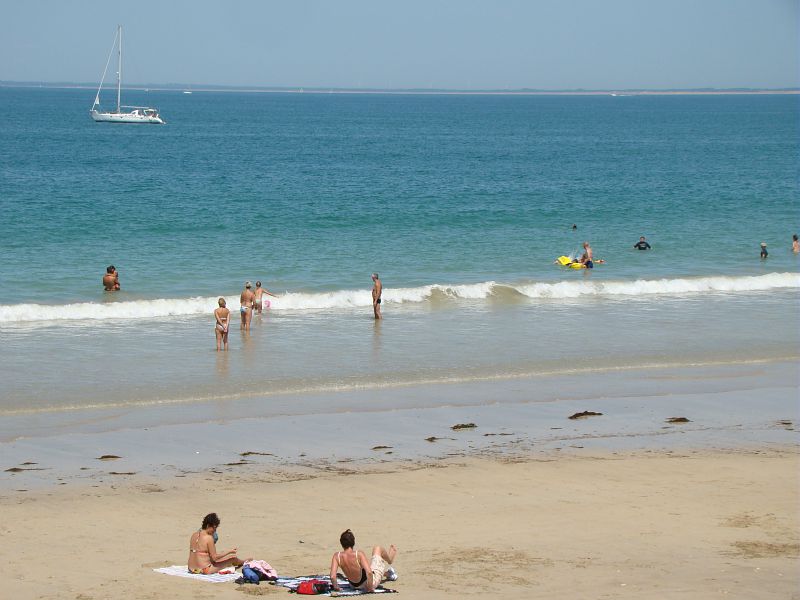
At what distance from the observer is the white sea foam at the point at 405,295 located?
966 inches

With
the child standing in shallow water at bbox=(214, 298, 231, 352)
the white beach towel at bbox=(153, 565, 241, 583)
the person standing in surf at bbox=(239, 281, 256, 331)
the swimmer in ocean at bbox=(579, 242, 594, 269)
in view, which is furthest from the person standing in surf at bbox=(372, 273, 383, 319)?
the white beach towel at bbox=(153, 565, 241, 583)

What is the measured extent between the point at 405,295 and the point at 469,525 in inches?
619

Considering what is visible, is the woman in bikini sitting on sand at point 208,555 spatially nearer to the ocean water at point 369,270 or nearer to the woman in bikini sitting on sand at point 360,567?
the woman in bikini sitting on sand at point 360,567

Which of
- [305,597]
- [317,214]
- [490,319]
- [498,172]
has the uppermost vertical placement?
[498,172]

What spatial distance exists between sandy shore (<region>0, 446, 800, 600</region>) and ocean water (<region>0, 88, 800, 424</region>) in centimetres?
517

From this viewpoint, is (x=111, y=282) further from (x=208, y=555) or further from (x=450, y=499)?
(x=208, y=555)

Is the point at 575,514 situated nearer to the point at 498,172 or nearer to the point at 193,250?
the point at 193,250

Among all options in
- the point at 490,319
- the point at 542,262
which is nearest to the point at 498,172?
the point at 542,262

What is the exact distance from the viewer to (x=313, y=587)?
980 cm

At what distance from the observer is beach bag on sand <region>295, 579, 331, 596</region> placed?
32.0ft

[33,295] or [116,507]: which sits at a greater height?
[33,295]

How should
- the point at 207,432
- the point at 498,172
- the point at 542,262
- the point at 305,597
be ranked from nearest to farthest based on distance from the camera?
the point at 305,597 < the point at 207,432 < the point at 542,262 < the point at 498,172

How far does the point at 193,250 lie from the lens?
33.3 m

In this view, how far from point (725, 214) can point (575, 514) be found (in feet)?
114
